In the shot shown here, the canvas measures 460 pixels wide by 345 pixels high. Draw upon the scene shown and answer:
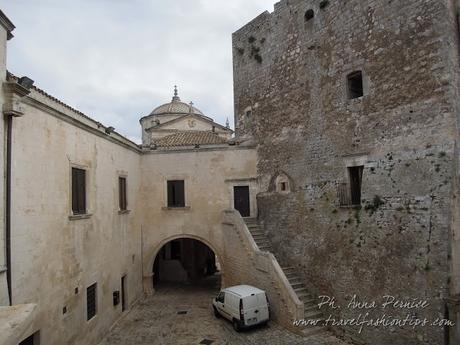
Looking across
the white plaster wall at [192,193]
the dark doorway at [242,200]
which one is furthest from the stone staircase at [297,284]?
the white plaster wall at [192,193]

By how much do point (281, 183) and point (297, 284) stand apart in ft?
13.6

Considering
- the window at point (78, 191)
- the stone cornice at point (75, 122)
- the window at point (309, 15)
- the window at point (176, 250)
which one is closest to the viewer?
the stone cornice at point (75, 122)

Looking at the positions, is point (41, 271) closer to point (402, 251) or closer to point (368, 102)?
point (402, 251)

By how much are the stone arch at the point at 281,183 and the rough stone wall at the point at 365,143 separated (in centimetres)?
17

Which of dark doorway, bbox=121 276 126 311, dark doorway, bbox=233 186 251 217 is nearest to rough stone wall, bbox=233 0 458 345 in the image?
dark doorway, bbox=233 186 251 217

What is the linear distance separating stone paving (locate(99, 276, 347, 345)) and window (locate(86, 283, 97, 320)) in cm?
110

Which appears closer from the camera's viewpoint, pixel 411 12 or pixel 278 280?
pixel 411 12

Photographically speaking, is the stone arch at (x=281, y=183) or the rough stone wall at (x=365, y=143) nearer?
the rough stone wall at (x=365, y=143)

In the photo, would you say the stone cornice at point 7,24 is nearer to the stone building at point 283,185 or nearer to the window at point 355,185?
the stone building at point 283,185

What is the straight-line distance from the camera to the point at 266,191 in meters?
15.5

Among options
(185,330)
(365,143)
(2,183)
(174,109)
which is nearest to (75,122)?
(2,183)

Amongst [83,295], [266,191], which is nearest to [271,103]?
[266,191]

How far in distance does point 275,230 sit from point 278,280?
9.16 feet

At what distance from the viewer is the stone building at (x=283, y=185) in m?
8.51
